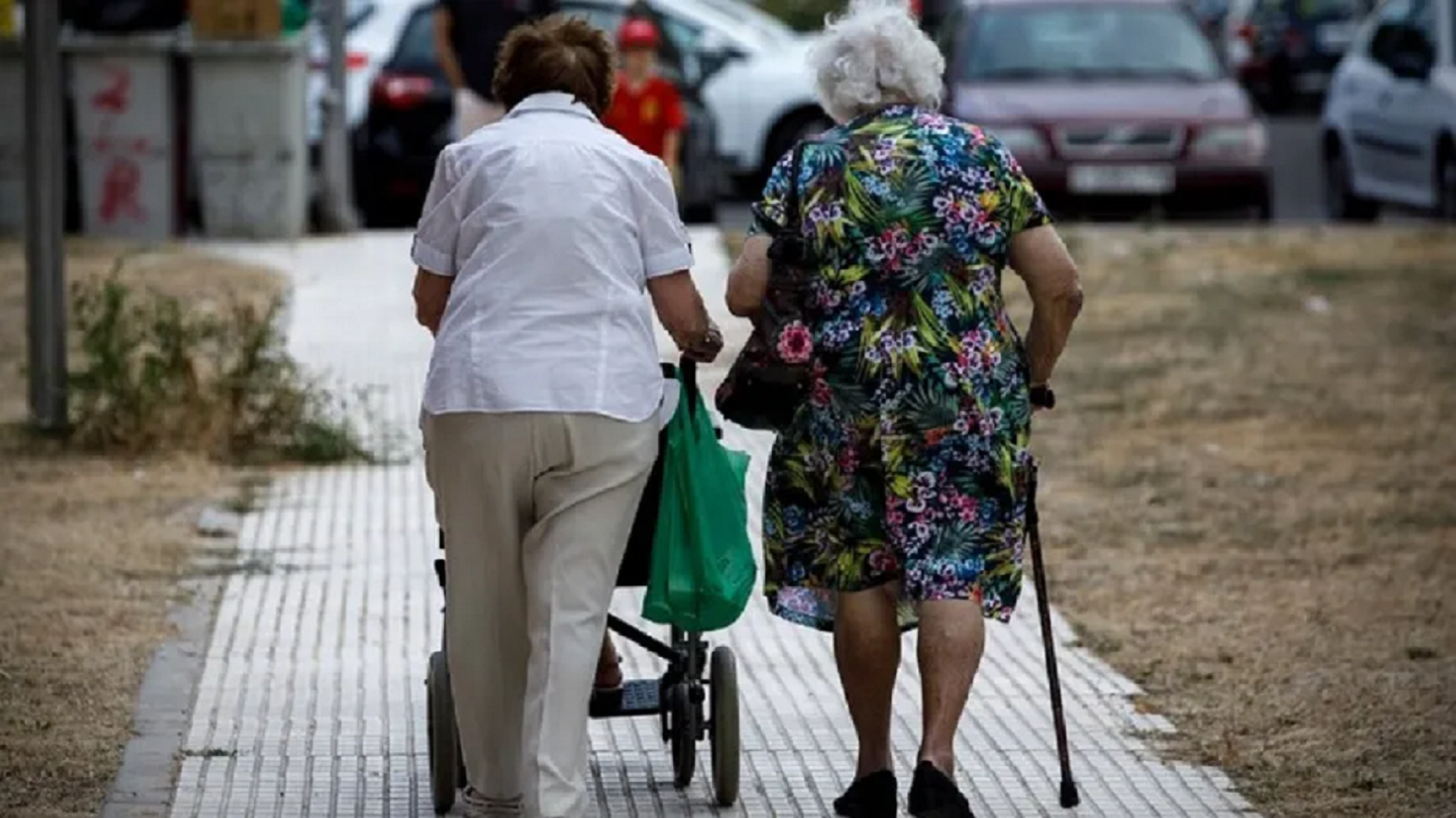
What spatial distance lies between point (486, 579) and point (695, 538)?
43 centimetres

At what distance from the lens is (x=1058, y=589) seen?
30.8ft

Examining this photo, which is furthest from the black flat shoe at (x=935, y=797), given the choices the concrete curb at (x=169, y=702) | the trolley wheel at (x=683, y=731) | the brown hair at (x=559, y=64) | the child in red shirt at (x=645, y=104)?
the child in red shirt at (x=645, y=104)

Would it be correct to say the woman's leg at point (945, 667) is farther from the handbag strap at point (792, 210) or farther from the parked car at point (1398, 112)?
the parked car at point (1398, 112)

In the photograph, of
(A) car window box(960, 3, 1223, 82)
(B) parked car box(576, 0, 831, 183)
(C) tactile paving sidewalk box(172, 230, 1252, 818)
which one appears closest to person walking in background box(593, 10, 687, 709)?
(C) tactile paving sidewalk box(172, 230, 1252, 818)

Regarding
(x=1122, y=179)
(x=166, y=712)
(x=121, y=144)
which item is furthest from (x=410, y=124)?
(x=166, y=712)

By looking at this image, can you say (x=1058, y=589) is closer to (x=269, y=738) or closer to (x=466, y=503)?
(x=269, y=738)

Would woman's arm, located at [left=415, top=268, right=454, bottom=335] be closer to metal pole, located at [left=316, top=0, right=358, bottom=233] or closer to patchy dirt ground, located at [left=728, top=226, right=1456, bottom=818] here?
patchy dirt ground, located at [left=728, top=226, right=1456, bottom=818]

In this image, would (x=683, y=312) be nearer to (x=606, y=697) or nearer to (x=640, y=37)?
(x=606, y=697)

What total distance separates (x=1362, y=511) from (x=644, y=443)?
17.0 feet

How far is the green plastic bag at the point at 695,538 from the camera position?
20.2ft

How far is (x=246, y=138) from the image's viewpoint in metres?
18.1

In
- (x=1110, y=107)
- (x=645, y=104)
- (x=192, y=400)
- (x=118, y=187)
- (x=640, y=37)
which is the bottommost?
(x=118, y=187)

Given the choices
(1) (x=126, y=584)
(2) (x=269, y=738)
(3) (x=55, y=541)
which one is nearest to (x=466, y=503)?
(2) (x=269, y=738)

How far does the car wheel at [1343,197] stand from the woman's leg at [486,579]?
50.6 ft
